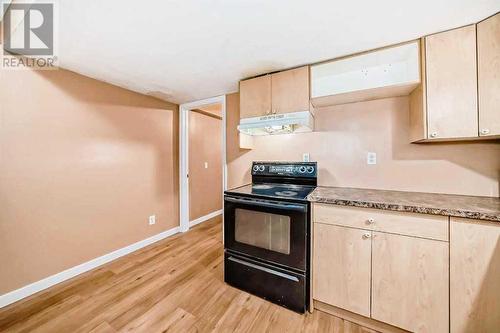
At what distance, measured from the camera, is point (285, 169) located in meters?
2.24

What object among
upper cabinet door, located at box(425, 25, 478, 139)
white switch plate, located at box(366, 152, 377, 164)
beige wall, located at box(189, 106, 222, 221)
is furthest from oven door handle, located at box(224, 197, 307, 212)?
beige wall, located at box(189, 106, 222, 221)

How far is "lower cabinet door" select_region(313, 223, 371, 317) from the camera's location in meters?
1.43

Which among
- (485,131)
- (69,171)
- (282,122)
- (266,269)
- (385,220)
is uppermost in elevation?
(282,122)

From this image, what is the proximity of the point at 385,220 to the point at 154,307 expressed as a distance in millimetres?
1926

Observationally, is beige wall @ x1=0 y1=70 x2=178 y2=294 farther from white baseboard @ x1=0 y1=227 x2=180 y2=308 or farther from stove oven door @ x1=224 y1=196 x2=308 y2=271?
stove oven door @ x1=224 y1=196 x2=308 y2=271

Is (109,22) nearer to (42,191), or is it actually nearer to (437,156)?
(42,191)

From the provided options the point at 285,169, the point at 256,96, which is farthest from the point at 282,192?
the point at 256,96

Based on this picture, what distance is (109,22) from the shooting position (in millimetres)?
1338

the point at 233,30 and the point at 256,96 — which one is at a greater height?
the point at 233,30

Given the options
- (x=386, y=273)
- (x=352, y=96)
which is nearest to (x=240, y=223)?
(x=386, y=273)

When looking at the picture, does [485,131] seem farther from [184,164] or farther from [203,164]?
[203,164]

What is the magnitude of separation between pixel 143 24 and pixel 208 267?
2.32 meters

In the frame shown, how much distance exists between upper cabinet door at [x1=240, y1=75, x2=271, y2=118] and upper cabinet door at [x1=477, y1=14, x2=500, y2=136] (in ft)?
5.01

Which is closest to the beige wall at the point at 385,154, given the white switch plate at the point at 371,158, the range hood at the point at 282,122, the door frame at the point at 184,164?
the white switch plate at the point at 371,158
